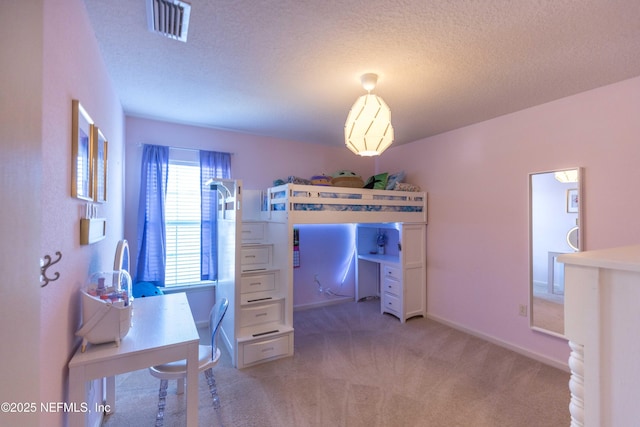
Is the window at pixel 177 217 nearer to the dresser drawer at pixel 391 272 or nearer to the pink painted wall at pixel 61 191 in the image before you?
the pink painted wall at pixel 61 191

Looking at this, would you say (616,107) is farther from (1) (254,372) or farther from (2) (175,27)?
(1) (254,372)

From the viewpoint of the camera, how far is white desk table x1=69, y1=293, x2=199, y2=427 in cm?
121

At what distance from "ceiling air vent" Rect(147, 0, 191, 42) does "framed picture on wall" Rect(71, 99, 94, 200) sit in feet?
1.97

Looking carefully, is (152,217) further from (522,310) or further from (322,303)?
(522,310)

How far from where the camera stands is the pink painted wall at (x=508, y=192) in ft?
7.38

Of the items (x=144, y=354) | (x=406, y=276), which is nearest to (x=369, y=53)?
(x=144, y=354)

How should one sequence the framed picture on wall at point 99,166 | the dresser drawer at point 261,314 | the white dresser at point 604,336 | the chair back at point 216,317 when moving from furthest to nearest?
the dresser drawer at point 261,314 → the chair back at point 216,317 → the framed picture on wall at point 99,166 → the white dresser at point 604,336

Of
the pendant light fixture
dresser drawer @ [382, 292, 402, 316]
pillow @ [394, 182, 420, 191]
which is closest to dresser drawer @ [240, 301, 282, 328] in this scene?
dresser drawer @ [382, 292, 402, 316]

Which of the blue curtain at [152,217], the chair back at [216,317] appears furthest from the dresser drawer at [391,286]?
the blue curtain at [152,217]

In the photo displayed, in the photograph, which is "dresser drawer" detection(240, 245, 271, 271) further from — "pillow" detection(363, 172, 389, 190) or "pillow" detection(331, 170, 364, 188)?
"pillow" detection(363, 172, 389, 190)

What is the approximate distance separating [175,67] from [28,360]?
189 cm

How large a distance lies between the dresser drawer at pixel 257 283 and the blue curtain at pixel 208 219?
845 mm

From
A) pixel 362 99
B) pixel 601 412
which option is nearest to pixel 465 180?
pixel 362 99

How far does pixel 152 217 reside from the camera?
3.14 meters
